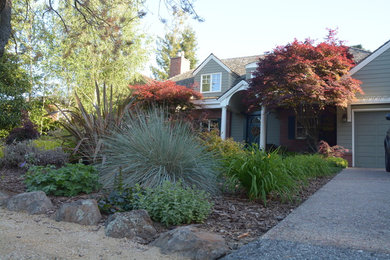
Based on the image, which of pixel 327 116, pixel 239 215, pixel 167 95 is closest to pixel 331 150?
pixel 327 116

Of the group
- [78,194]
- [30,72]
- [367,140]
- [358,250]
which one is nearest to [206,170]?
[78,194]

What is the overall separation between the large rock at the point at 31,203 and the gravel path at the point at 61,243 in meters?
0.32

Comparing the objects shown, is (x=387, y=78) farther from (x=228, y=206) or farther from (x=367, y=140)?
(x=228, y=206)

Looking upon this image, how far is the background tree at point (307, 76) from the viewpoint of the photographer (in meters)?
9.50

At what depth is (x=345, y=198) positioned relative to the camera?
394cm

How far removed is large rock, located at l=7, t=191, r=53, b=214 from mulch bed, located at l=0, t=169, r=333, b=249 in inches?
4.3

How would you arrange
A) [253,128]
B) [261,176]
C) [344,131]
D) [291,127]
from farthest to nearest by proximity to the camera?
[253,128]
[291,127]
[344,131]
[261,176]

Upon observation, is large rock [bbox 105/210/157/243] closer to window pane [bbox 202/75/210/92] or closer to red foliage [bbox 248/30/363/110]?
red foliage [bbox 248/30/363/110]

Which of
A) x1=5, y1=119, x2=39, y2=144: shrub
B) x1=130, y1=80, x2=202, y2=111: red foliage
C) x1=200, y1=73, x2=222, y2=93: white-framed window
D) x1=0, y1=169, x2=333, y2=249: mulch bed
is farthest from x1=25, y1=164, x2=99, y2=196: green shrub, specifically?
x1=200, y1=73, x2=222, y2=93: white-framed window

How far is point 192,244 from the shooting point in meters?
2.15

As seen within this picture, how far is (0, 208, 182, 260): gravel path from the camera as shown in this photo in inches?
80.0

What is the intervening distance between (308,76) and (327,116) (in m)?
2.60

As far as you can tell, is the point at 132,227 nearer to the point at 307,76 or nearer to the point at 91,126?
the point at 91,126

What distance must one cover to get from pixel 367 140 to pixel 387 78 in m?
2.21
